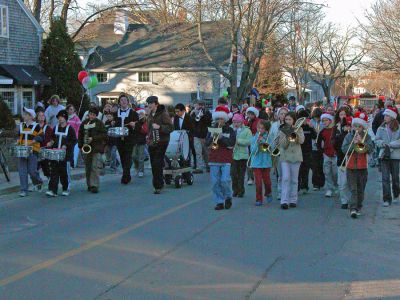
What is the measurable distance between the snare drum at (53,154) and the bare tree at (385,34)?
22266mm

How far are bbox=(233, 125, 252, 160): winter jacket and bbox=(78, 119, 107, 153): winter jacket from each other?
3.00 metres

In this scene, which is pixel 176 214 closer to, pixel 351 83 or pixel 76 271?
pixel 76 271

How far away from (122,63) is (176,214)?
3701cm

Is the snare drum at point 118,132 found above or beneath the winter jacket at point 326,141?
above

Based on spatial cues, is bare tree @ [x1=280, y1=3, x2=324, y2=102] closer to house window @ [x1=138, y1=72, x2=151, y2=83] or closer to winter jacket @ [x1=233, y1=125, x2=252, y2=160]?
house window @ [x1=138, y1=72, x2=151, y2=83]

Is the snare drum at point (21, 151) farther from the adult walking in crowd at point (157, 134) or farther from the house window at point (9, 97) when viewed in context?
the house window at point (9, 97)

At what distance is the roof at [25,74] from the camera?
29833mm

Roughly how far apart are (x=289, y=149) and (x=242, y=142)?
1105 millimetres

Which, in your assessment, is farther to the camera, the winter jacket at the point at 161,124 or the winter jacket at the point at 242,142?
the winter jacket at the point at 161,124

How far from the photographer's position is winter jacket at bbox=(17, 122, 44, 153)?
13.1 metres

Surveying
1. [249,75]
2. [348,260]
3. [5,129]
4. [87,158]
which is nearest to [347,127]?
[348,260]

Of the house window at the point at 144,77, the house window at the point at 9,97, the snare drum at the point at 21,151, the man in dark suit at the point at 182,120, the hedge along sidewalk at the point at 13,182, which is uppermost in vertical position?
the house window at the point at 144,77

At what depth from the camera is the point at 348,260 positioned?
25.4 ft

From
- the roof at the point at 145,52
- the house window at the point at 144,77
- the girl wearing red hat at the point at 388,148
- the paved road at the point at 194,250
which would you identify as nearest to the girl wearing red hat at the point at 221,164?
the paved road at the point at 194,250
